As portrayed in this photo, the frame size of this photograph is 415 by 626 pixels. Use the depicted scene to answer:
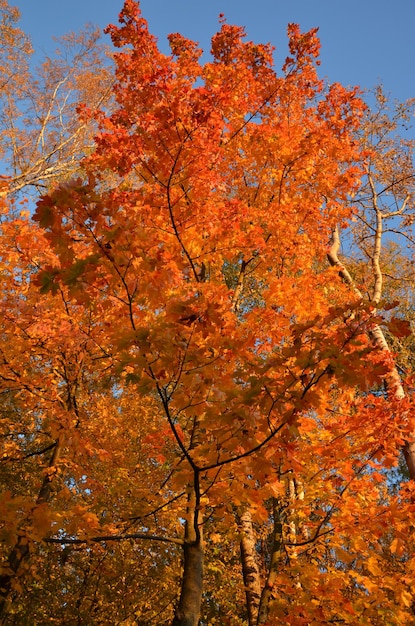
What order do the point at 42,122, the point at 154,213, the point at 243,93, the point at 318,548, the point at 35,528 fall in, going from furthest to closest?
1. the point at 42,122
2. the point at 243,93
3. the point at 318,548
4. the point at 154,213
5. the point at 35,528

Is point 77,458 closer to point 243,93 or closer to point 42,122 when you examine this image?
point 243,93

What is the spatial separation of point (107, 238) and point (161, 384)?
877 millimetres

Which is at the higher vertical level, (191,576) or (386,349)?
(386,349)

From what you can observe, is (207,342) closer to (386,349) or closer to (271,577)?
(271,577)

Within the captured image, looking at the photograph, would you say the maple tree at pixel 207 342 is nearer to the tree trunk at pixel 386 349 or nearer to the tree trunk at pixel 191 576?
the tree trunk at pixel 191 576

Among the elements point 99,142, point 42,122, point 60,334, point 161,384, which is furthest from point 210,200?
point 42,122

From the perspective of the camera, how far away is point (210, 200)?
4.79m

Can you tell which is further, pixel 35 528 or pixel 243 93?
pixel 243 93

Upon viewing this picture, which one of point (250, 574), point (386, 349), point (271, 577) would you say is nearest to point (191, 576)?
point (271, 577)

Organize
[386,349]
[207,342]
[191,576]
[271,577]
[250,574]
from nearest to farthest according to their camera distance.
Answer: [207,342] < [191,576] < [271,577] < [250,574] < [386,349]

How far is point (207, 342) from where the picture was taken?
3.17 metres

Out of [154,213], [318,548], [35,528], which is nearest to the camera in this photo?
[35,528]

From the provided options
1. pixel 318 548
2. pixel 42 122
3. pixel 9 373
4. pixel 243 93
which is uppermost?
pixel 42 122

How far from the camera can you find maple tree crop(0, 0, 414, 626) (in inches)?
99.7
